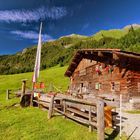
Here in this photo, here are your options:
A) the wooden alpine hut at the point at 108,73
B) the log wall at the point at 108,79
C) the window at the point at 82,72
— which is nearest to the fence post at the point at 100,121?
the wooden alpine hut at the point at 108,73

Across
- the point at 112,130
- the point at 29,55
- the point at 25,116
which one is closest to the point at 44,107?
the point at 25,116

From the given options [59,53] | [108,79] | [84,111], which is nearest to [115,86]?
[108,79]

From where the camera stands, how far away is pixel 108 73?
25172 millimetres

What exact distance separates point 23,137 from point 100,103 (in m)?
4.58

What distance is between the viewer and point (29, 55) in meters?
161

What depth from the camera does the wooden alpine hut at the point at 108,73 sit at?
21953 mm

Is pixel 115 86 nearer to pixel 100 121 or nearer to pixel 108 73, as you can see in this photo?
pixel 108 73

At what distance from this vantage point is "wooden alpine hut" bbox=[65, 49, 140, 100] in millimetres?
21953

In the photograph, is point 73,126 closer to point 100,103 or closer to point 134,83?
point 100,103

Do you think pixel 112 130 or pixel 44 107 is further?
pixel 44 107

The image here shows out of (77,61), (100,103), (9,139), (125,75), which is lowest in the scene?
(9,139)

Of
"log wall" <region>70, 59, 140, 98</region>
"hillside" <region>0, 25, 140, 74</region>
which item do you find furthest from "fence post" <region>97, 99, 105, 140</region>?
"hillside" <region>0, 25, 140, 74</region>

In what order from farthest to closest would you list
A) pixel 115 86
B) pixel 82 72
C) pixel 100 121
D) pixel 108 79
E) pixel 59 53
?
pixel 59 53
pixel 82 72
pixel 108 79
pixel 115 86
pixel 100 121

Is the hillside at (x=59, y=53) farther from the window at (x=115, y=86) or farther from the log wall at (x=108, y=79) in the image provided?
the window at (x=115, y=86)
